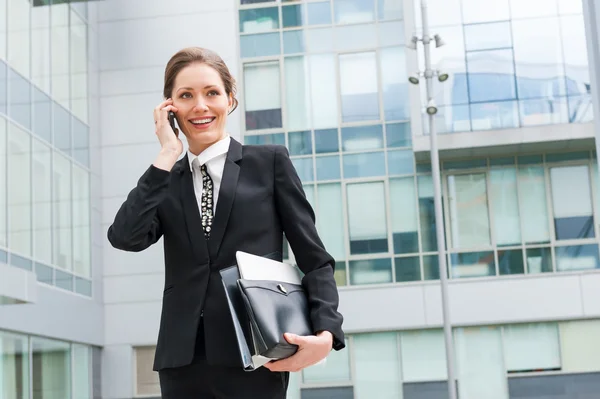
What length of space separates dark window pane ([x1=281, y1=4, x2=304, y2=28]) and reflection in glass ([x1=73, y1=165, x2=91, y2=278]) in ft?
17.2

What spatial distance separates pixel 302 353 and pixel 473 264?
18257 mm

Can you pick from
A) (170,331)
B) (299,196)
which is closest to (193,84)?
(299,196)

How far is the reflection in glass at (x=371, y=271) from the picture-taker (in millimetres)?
19891

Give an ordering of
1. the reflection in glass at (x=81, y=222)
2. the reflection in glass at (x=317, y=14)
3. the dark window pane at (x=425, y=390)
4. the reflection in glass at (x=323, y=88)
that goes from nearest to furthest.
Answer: the dark window pane at (x=425, y=390) → the reflection in glass at (x=81, y=222) → the reflection in glass at (x=323, y=88) → the reflection in glass at (x=317, y=14)

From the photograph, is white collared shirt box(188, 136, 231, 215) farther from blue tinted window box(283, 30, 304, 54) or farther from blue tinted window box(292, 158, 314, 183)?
blue tinted window box(283, 30, 304, 54)

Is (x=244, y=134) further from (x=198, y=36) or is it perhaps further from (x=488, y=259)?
(x=488, y=259)

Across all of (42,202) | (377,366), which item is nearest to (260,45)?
(42,202)

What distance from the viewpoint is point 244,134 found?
68.8ft

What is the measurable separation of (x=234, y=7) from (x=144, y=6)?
205 centimetres

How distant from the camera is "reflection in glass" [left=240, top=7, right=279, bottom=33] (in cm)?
2092

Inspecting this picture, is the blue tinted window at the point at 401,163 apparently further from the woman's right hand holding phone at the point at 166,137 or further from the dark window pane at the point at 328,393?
the woman's right hand holding phone at the point at 166,137

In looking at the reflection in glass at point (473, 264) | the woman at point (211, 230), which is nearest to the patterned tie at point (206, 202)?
the woman at point (211, 230)

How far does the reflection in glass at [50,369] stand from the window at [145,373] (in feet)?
7.60

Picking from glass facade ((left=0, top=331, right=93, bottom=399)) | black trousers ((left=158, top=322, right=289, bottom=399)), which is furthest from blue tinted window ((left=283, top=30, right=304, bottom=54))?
black trousers ((left=158, top=322, right=289, bottom=399))
